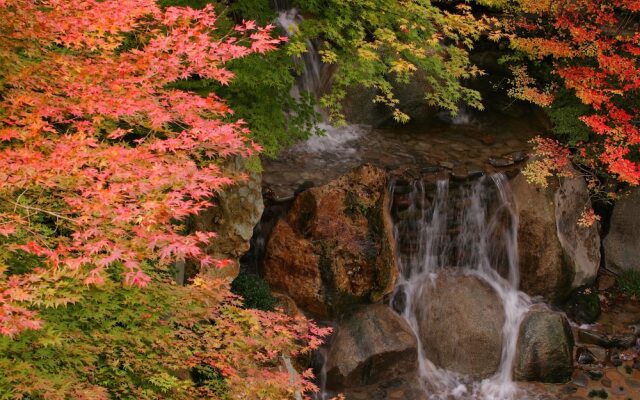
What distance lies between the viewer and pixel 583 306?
451 inches

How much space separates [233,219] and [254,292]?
1.23m

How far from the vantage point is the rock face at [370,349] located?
931 cm

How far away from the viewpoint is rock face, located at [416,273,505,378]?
33.6 feet

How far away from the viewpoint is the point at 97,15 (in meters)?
5.05

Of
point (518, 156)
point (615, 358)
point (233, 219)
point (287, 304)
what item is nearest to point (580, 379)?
point (615, 358)

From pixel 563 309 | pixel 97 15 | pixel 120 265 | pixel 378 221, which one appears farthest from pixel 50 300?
pixel 563 309

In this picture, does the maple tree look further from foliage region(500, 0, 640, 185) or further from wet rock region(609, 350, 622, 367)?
foliage region(500, 0, 640, 185)

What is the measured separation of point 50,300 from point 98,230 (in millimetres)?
631

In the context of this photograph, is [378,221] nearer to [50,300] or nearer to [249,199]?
[249,199]

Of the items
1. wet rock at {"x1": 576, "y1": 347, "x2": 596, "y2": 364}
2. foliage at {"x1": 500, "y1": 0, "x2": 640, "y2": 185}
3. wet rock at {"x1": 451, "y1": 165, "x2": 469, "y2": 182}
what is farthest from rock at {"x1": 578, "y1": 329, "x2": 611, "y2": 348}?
wet rock at {"x1": 451, "y1": 165, "x2": 469, "y2": 182}

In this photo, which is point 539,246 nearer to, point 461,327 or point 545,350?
point 545,350

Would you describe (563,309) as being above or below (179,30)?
below

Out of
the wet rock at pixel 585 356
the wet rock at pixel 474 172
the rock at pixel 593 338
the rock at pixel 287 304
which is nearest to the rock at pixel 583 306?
the rock at pixel 593 338

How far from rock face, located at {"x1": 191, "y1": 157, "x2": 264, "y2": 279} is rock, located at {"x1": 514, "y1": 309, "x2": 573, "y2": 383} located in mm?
5696
